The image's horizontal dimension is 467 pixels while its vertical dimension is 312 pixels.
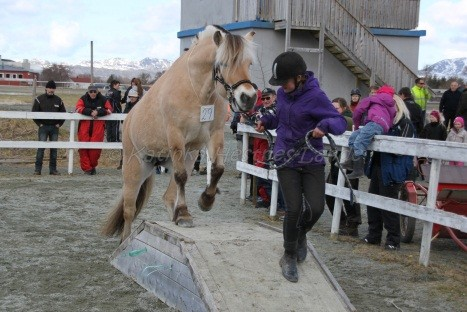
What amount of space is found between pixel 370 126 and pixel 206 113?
2.16 meters

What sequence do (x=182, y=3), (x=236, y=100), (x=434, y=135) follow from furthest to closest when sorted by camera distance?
(x=182, y=3) < (x=434, y=135) < (x=236, y=100)

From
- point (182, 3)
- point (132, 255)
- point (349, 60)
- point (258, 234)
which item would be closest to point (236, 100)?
point (258, 234)

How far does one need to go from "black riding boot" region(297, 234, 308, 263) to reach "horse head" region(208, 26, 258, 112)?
1177 millimetres

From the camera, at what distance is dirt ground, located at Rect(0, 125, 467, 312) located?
5473mm

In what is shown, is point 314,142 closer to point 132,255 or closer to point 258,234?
point 258,234

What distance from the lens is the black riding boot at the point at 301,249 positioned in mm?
5414

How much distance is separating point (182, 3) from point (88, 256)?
18.9 m

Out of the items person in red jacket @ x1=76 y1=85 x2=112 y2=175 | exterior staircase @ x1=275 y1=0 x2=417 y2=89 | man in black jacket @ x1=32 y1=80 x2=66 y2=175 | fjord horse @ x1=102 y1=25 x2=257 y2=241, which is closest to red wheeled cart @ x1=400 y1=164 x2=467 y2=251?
fjord horse @ x1=102 y1=25 x2=257 y2=241

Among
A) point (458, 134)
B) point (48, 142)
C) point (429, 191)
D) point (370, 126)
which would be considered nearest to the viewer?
point (429, 191)

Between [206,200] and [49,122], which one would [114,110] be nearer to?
A: [49,122]

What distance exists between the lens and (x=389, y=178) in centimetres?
738

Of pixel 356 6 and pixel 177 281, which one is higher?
pixel 356 6

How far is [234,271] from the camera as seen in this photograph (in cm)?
502

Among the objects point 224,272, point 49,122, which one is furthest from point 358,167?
point 49,122
